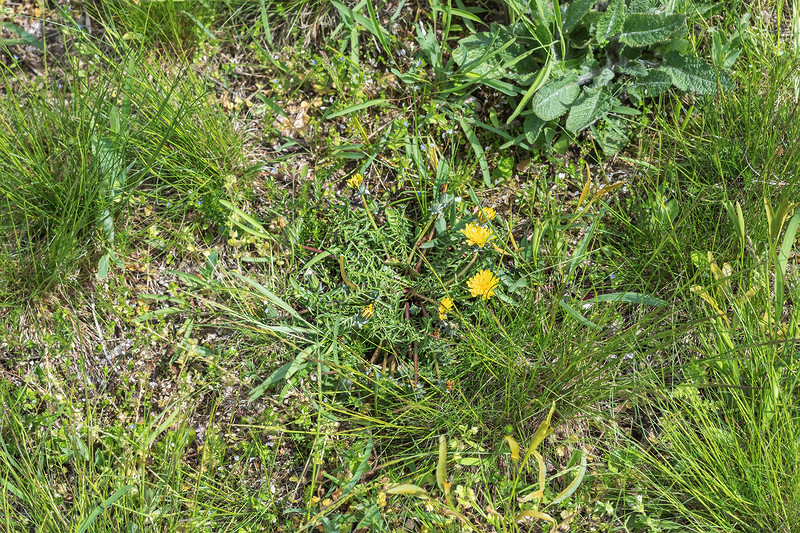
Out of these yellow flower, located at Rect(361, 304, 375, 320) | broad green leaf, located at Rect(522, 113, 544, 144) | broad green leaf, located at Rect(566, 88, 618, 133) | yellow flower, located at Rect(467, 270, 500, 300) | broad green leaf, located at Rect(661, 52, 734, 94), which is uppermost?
broad green leaf, located at Rect(661, 52, 734, 94)

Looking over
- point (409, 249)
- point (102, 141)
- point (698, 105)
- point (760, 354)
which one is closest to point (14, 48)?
point (102, 141)

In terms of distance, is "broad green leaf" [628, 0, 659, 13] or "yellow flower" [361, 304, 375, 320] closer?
"yellow flower" [361, 304, 375, 320]

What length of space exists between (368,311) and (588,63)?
1.27 meters

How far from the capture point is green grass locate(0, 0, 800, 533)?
1963mm

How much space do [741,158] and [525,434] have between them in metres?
1.31

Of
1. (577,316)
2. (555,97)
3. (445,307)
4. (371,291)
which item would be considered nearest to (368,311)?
(371,291)

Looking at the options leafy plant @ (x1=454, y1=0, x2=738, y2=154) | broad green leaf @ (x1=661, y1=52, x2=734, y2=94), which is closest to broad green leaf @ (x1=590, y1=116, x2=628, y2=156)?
leafy plant @ (x1=454, y1=0, x2=738, y2=154)

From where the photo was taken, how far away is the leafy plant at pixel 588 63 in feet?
7.18

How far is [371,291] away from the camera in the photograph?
2162 millimetres

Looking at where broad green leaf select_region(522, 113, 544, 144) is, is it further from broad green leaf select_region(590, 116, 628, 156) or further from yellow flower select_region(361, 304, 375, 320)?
yellow flower select_region(361, 304, 375, 320)

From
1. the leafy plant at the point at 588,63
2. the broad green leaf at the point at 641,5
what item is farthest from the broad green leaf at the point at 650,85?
the broad green leaf at the point at 641,5

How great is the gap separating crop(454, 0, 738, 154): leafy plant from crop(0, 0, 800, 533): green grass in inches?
3.6

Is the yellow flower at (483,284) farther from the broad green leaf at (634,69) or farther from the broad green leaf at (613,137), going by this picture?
the broad green leaf at (634,69)

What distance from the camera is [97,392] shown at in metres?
2.24
